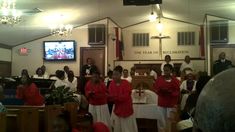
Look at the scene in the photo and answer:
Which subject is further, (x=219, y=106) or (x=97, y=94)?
(x=97, y=94)

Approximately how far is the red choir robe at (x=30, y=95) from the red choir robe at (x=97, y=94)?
2.67 feet

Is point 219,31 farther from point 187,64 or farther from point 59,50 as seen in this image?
point 59,50

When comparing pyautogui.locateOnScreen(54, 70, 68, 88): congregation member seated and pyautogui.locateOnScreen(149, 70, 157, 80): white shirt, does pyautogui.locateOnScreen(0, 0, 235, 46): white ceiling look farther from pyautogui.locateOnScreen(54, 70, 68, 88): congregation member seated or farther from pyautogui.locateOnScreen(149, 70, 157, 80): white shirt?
pyautogui.locateOnScreen(149, 70, 157, 80): white shirt

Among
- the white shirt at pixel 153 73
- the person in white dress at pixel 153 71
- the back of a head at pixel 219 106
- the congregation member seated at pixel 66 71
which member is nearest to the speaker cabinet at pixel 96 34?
the congregation member seated at pixel 66 71

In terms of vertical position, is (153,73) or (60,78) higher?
(153,73)

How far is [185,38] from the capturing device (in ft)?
29.2

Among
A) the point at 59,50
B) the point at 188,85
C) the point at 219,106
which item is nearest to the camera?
the point at 219,106

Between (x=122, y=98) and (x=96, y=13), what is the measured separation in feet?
12.6

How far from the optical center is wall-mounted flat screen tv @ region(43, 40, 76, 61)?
7.99 meters

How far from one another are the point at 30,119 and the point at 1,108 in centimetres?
55

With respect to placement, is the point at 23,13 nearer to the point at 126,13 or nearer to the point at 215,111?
the point at 126,13

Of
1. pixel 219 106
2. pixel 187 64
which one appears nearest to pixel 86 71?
pixel 187 64

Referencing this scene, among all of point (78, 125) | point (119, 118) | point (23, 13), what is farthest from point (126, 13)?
point (78, 125)

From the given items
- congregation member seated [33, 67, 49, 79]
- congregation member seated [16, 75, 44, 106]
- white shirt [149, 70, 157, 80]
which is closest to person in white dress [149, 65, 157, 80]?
white shirt [149, 70, 157, 80]
